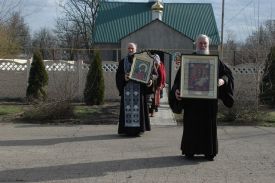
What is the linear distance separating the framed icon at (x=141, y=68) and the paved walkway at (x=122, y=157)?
125 centimetres

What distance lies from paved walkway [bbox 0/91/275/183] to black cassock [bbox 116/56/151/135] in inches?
10.9

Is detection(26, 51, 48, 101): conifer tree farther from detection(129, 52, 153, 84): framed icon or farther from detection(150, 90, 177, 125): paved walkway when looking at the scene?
detection(129, 52, 153, 84): framed icon

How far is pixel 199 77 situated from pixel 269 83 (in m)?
10.2

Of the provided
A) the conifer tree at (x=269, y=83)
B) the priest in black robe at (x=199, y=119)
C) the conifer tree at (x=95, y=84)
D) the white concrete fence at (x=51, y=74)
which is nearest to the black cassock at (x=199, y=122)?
the priest in black robe at (x=199, y=119)

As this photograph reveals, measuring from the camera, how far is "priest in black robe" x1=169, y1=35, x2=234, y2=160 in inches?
343

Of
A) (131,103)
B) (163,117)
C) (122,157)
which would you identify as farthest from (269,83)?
(122,157)

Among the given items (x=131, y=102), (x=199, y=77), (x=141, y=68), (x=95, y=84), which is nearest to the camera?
(x=199, y=77)

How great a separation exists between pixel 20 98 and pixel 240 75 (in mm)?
8346

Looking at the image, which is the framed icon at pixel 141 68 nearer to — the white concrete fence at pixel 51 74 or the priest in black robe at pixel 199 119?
the priest in black robe at pixel 199 119

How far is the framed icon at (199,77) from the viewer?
339 inches

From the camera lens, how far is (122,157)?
908 cm

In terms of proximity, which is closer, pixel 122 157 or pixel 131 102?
pixel 122 157

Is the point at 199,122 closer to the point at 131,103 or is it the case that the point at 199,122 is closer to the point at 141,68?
the point at 141,68

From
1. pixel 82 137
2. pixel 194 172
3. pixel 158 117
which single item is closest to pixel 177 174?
pixel 194 172
